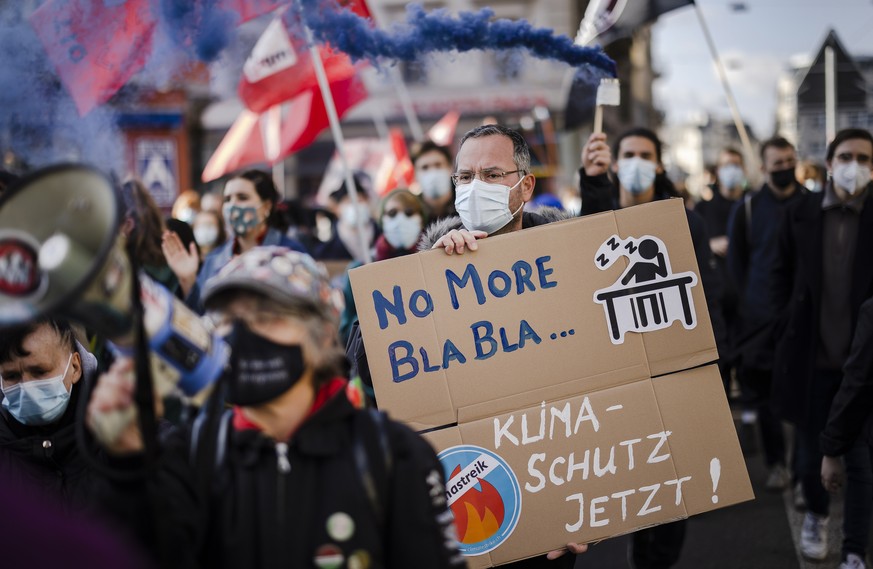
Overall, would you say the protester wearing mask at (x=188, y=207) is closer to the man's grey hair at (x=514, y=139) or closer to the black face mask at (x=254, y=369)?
the man's grey hair at (x=514, y=139)

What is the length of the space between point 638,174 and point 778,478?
278 centimetres

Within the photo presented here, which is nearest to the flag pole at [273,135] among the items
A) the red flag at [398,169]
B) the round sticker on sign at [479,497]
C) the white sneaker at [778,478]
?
the red flag at [398,169]

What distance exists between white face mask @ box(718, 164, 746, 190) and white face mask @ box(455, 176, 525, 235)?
6503 millimetres

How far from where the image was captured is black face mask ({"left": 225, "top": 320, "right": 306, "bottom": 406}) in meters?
2.06

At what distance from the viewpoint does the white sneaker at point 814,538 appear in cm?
519

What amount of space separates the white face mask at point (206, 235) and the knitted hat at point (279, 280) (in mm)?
5573

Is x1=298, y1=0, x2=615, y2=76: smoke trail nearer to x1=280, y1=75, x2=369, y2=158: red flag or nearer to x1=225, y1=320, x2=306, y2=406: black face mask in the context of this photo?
x1=225, y1=320, x2=306, y2=406: black face mask

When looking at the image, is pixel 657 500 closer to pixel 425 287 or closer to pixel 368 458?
pixel 425 287

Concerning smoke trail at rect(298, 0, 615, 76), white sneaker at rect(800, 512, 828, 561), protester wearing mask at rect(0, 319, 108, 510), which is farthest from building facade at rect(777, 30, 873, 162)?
protester wearing mask at rect(0, 319, 108, 510)

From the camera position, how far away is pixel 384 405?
3088 millimetres

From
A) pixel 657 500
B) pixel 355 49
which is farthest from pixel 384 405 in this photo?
pixel 355 49

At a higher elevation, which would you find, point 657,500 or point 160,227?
point 160,227

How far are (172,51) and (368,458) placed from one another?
3313 millimetres

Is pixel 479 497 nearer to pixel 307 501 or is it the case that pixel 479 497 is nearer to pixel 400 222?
pixel 307 501
